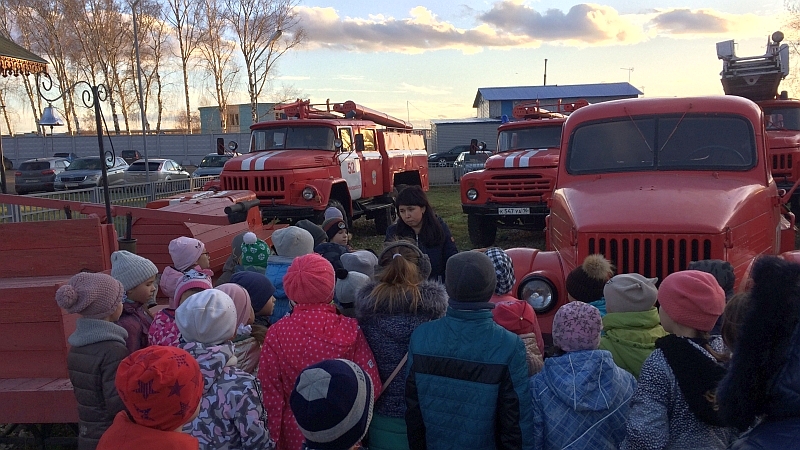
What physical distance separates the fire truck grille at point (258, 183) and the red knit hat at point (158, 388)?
7.96 m

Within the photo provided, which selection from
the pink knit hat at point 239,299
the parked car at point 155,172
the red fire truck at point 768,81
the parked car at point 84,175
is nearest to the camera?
the pink knit hat at point 239,299

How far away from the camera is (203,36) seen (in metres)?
41.9

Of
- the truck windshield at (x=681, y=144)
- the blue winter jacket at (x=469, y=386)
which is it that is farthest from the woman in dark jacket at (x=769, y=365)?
the truck windshield at (x=681, y=144)

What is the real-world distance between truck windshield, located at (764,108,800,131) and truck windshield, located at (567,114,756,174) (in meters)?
7.91

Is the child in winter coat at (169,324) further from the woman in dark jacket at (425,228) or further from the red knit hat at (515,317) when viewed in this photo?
the woman in dark jacket at (425,228)

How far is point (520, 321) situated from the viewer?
2.93 meters

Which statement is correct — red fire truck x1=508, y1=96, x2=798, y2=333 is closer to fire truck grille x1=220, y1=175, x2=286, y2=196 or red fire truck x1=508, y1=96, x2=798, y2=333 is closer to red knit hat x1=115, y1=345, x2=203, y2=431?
red knit hat x1=115, y1=345, x2=203, y2=431

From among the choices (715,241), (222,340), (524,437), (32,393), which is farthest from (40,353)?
(715,241)

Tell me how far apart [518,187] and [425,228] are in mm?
5478

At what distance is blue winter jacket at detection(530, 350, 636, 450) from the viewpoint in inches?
95.3

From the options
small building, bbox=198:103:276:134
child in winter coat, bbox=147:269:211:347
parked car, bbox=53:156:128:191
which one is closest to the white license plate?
child in winter coat, bbox=147:269:211:347

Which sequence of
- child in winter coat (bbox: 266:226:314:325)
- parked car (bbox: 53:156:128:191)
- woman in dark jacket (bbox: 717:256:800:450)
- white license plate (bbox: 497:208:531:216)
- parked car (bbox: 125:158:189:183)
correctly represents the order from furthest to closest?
parked car (bbox: 125:158:189:183), parked car (bbox: 53:156:128:191), white license plate (bbox: 497:208:531:216), child in winter coat (bbox: 266:226:314:325), woman in dark jacket (bbox: 717:256:800:450)

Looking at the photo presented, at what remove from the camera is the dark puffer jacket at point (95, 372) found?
2.95 m

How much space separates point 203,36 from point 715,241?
42.8m
